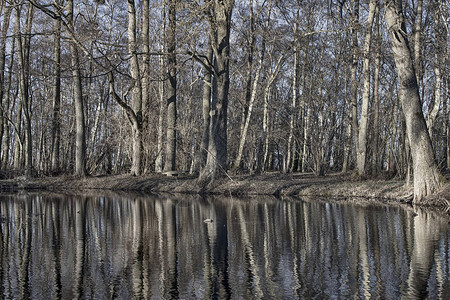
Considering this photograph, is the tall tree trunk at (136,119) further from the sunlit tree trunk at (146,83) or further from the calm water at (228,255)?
the calm water at (228,255)

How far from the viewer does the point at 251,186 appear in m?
22.2

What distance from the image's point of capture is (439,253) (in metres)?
8.58

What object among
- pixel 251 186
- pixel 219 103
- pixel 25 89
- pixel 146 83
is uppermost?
pixel 25 89

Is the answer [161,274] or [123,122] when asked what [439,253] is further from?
[123,122]

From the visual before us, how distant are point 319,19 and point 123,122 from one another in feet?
42.0

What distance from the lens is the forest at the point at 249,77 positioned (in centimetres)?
2002

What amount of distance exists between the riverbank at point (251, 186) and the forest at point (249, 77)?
0.66 metres

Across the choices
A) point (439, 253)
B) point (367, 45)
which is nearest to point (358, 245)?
point (439, 253)

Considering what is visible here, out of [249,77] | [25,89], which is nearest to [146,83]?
[249,77]

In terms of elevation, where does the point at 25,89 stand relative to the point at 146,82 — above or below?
above

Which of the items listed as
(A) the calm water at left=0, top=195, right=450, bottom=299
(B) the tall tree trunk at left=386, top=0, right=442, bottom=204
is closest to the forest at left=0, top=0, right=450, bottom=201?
(B) the tall tree trunk at left=386, top=0, right=442, bottom=204

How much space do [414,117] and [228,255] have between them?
9489 mm

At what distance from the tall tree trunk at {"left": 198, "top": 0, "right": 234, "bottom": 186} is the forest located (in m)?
0.05

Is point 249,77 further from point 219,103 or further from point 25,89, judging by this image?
point 25,89
